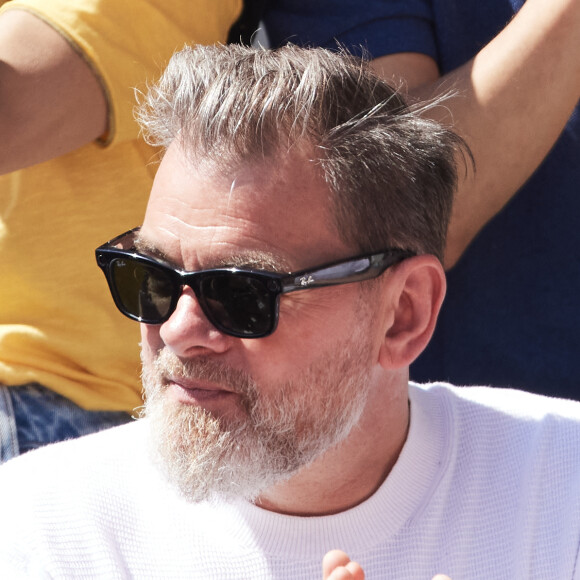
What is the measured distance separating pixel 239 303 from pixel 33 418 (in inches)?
23.3

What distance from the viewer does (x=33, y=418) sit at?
197cm

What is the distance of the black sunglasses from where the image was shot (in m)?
1.65

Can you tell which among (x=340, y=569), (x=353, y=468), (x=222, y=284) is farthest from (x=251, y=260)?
(x=340, y=569)

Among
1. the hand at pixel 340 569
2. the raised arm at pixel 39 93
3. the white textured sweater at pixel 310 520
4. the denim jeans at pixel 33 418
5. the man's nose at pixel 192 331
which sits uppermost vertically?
the raised arm at pixel 39 93

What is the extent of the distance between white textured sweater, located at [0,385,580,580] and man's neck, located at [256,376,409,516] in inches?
1.5

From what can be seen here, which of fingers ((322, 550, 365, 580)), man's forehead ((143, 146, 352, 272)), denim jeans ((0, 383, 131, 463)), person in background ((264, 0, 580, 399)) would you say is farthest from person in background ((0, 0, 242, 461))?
fingers ((322, 550, 365, 580))

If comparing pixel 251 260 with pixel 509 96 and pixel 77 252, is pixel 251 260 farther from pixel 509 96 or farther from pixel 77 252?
pixel 509 96

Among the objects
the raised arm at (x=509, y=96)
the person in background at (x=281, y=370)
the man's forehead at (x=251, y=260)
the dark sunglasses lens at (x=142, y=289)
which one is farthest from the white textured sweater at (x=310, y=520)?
the raised arm at (x=509, y=96)

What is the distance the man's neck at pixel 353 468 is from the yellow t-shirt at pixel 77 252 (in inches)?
17.1

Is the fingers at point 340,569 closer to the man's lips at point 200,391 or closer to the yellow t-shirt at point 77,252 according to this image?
the man's lips at point 200,391

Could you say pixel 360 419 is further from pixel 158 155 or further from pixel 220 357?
pixel 158 155

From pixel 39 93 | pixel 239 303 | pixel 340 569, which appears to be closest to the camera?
pixel 340 569

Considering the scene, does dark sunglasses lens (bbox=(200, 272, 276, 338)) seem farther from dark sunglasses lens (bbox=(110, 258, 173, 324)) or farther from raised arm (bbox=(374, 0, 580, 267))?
raised arm (bbox=(374, 0, 580, 267))

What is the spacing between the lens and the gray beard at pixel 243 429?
168 centimetres
